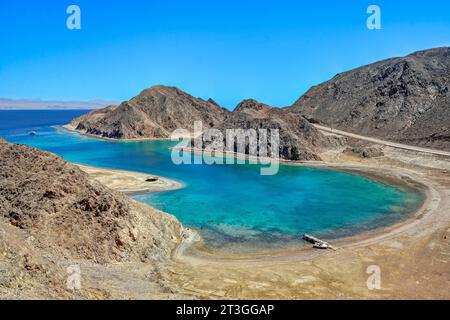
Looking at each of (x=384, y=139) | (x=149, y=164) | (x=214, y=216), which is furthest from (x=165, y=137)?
(x=214, y=216)

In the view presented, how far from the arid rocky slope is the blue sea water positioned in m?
8.12

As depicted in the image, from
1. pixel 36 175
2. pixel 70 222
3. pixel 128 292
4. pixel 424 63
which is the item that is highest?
pixel 424 63

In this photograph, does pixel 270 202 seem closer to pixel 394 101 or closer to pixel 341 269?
pixel 341 269

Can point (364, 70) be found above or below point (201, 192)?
above

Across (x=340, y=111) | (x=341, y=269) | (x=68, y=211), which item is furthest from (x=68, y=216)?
(x=340, y=111)

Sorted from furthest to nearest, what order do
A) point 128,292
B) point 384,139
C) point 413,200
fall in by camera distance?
point 384,139 → point 413,200 → point 128,292

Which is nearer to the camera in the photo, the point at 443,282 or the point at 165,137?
the point at 443,282

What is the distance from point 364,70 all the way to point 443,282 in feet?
397

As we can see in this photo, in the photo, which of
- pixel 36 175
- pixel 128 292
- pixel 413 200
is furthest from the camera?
pixel 413 200

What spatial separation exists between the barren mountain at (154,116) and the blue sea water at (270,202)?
51486mm

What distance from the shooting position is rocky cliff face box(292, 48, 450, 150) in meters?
93.8

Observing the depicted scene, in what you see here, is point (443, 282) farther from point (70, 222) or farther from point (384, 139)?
point (384, 139)

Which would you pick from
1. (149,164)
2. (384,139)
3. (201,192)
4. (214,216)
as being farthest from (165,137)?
(214,216)

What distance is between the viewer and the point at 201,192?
2207 inches
